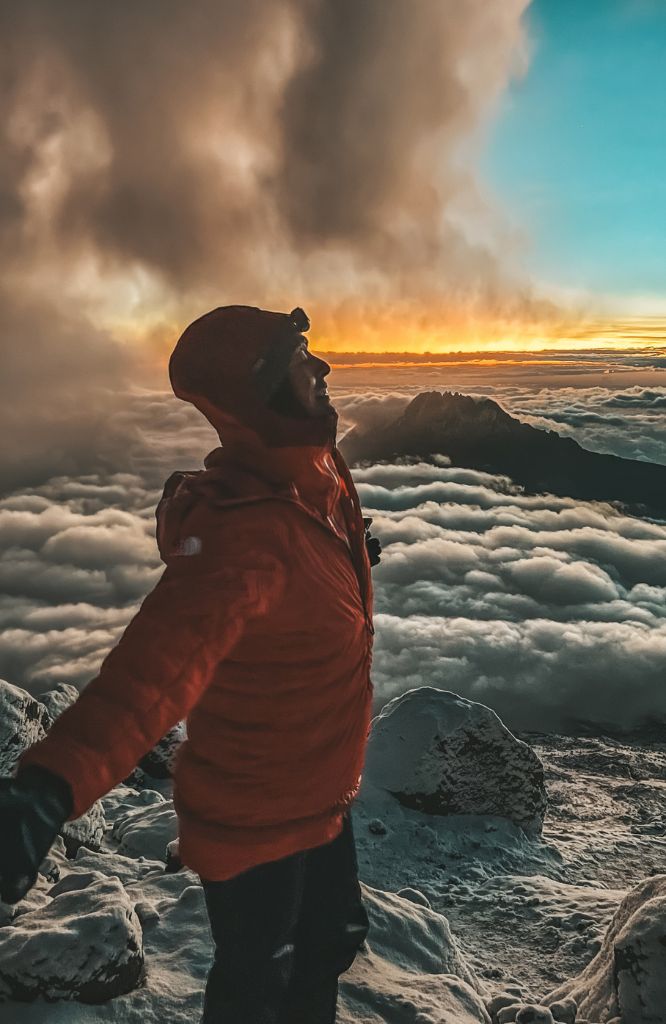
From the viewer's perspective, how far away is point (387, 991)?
9.53 feet

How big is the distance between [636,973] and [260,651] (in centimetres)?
284

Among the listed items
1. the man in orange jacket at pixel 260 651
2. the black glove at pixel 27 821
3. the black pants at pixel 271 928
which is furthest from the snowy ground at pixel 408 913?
the black glove at pixel 27 821

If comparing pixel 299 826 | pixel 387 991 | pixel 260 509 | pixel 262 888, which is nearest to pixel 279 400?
pixel 260 509

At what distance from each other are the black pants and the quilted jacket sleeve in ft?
2.08

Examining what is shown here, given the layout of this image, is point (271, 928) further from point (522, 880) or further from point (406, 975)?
point (522, 880)

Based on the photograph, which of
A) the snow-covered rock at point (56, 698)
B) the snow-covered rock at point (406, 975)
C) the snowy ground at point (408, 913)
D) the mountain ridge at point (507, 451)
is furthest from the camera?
the mountain ridge at point (507, 451)

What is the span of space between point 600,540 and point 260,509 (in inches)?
4845

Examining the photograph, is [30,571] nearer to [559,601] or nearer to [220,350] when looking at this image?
[559,601]

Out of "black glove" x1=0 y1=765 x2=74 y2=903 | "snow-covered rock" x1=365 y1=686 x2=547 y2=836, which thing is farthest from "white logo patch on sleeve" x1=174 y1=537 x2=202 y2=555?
"snow-covered rock" x1=365 y1=686 x2=547 y2=836

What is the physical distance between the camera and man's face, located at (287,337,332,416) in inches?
64.1

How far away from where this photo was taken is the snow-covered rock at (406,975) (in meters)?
2.80

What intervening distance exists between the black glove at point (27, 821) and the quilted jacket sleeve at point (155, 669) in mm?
21

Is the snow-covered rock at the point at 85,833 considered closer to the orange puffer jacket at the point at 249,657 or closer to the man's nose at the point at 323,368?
the orange puffer jacket at the point at 249,657

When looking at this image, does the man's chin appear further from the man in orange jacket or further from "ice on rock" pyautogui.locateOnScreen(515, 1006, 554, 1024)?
"ice on rock" pyautogui.locateOnScreen(515, 1006, 554, 1024)
